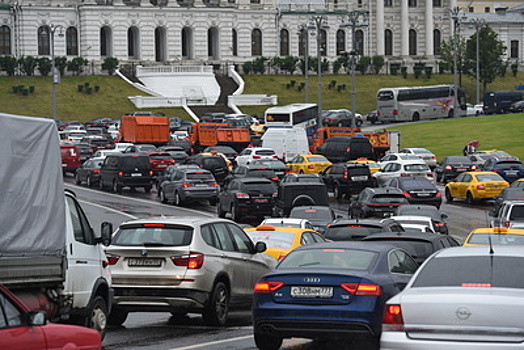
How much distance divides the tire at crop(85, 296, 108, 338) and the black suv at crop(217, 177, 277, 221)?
23767mm

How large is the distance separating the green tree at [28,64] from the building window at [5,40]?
6.45 metres

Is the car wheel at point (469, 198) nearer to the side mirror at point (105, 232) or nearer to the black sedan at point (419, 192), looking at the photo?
the black sedan at point (419, 192)

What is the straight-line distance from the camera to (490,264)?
11484mm

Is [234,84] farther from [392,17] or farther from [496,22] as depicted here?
[496,22]

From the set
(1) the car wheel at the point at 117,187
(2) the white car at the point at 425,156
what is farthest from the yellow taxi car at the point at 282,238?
(2) the white car at the point at 425,156

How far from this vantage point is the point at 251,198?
3919 cm

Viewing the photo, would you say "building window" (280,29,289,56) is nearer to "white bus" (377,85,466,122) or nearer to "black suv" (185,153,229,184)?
"white bus" (377,85,466,122)

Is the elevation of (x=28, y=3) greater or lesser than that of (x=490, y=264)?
greater

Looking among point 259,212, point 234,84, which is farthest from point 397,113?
point 259,212

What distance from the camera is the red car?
967 centimetres

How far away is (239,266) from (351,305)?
449cm

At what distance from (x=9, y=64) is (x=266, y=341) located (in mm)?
92539

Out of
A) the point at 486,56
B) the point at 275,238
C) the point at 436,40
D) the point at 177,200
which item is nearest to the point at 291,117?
the point at 486,56

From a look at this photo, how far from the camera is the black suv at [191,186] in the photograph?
44.6 meters
